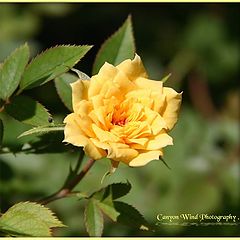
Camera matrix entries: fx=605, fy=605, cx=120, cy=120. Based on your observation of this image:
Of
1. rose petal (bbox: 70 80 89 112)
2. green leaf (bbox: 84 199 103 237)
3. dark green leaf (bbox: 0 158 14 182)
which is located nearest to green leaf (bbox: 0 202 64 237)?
green leaf (bbox: 84 199 103 237)

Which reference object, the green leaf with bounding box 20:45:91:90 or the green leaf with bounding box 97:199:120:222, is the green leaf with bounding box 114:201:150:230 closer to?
the green leaf with bounding box 97:199:120:222

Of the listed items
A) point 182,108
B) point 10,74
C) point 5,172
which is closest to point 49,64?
point 10,74

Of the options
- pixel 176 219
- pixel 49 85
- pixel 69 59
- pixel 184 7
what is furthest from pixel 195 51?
pixel 69 59

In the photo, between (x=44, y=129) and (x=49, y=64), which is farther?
(x=49, y=64)

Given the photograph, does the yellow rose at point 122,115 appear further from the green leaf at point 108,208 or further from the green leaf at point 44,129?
the green leaf at point 108,208

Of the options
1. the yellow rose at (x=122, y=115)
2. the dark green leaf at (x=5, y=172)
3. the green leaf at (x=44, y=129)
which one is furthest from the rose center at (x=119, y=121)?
the dark green leaf at (x=5, y=172)

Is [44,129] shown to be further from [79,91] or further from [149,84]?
[149,84]
